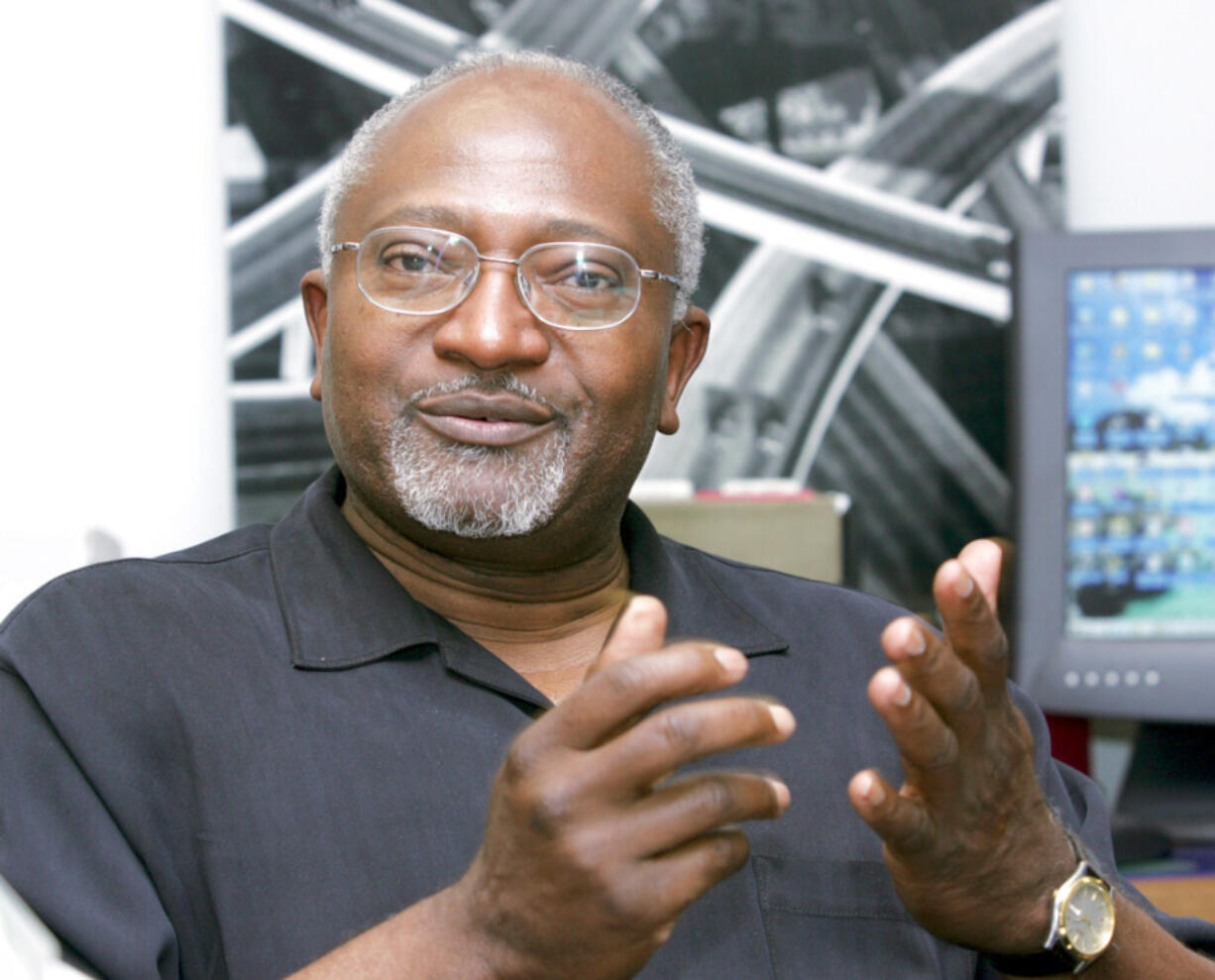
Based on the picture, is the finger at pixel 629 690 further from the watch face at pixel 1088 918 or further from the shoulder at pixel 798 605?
the shoulder at pixel 798 605

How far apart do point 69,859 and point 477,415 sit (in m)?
0.49

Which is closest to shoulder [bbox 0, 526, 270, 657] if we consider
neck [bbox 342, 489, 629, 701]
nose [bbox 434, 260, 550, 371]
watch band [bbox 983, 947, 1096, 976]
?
neck [bbox 342, 489, 629, 701]

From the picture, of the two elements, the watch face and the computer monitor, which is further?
the computer monitor

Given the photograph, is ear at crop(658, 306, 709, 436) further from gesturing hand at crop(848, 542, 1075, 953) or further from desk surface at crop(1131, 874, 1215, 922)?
desk surface at crop(1131, 874, 1215, 922)

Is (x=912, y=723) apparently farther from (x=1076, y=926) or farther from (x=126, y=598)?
(x=126, y=598)

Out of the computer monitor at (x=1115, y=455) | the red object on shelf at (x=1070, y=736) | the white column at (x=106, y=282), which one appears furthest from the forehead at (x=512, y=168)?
the red object on shelf at (x=1070, y=736)

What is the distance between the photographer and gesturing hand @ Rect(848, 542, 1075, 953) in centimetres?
79

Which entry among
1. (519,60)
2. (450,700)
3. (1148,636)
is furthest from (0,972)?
(1148,636)

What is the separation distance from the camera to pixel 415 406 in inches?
46.1

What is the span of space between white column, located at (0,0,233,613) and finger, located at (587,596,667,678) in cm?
85

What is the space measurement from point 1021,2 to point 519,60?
5.53 ft

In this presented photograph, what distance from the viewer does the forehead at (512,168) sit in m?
1.18

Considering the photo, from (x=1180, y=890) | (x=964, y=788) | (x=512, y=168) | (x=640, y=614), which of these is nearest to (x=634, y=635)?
(x=640, y=614)

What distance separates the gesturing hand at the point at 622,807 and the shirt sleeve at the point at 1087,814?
58 cm
